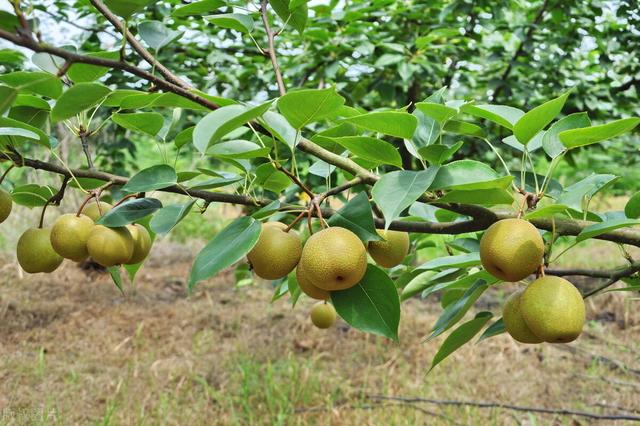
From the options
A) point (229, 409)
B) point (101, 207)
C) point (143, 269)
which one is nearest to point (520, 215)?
point (101, 207)

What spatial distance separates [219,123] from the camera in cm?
61

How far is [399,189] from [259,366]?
240 cm

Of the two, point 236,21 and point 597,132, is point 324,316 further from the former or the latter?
point 597,132

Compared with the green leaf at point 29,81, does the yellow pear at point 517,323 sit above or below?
below

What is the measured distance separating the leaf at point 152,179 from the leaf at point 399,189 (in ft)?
1.03

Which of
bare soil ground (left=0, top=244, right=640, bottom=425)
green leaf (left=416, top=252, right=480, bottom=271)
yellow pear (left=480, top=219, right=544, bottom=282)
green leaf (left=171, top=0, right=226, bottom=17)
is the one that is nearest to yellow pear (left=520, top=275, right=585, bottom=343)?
yellow pear (left=480, top=219, right=544, bottom=282)

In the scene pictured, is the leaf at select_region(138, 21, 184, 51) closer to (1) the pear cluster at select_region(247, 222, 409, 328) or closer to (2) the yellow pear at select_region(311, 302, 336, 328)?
(1) the pear cluster at select_region(247, 222, 409, 328)

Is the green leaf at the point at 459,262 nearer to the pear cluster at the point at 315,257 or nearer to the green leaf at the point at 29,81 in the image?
the pear cluster at the point at 315,257

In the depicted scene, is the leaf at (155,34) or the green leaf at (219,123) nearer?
the green leaf at (219,123)

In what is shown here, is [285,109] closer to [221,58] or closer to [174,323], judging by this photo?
[221,58]

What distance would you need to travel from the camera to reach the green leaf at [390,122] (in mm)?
729

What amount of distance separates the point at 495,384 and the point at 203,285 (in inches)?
103

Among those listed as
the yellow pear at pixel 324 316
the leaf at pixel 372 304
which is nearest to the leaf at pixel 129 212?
the leaf at pixel 372 304

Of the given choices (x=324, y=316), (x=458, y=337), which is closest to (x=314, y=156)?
(x=458, y=337)
